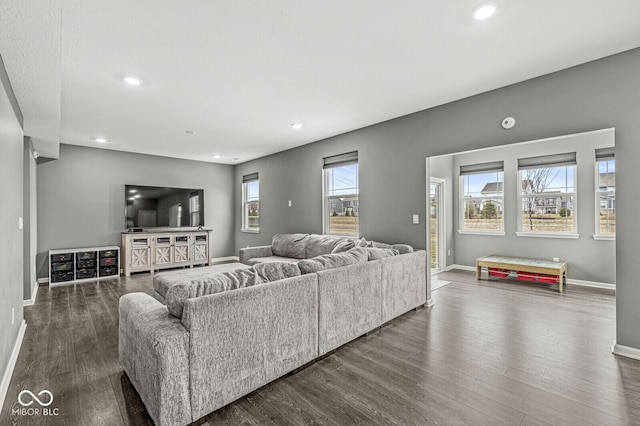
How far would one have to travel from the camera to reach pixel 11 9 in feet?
5.02

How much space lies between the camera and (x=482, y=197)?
244 inches

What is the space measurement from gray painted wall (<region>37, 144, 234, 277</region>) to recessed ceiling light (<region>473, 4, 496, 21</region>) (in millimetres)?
6777

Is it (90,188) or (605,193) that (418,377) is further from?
(90,188)

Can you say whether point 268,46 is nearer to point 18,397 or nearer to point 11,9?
point 11,9

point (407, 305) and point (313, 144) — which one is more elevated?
point (313, 144)

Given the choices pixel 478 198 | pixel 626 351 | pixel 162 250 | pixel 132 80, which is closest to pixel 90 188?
pixel 162 250

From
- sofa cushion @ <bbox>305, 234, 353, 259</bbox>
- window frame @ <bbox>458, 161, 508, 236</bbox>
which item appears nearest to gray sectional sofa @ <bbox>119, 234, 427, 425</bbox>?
sofa cushion @ <bbox>305, 234, 353, 259</bbox>

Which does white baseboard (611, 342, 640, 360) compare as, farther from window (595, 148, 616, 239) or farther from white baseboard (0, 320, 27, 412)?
white baseboard (0, 320, 27, 412)

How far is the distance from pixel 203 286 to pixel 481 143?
3335mm

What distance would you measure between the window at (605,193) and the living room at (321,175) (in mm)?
274

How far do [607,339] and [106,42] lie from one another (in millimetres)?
5116

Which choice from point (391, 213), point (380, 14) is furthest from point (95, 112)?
point (391, 213)

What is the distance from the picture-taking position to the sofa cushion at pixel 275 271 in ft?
7.41

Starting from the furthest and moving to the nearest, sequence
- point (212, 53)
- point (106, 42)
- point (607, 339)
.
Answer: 1. point (607, 339)
2. point (212, 53)
3. point (106, 42)
